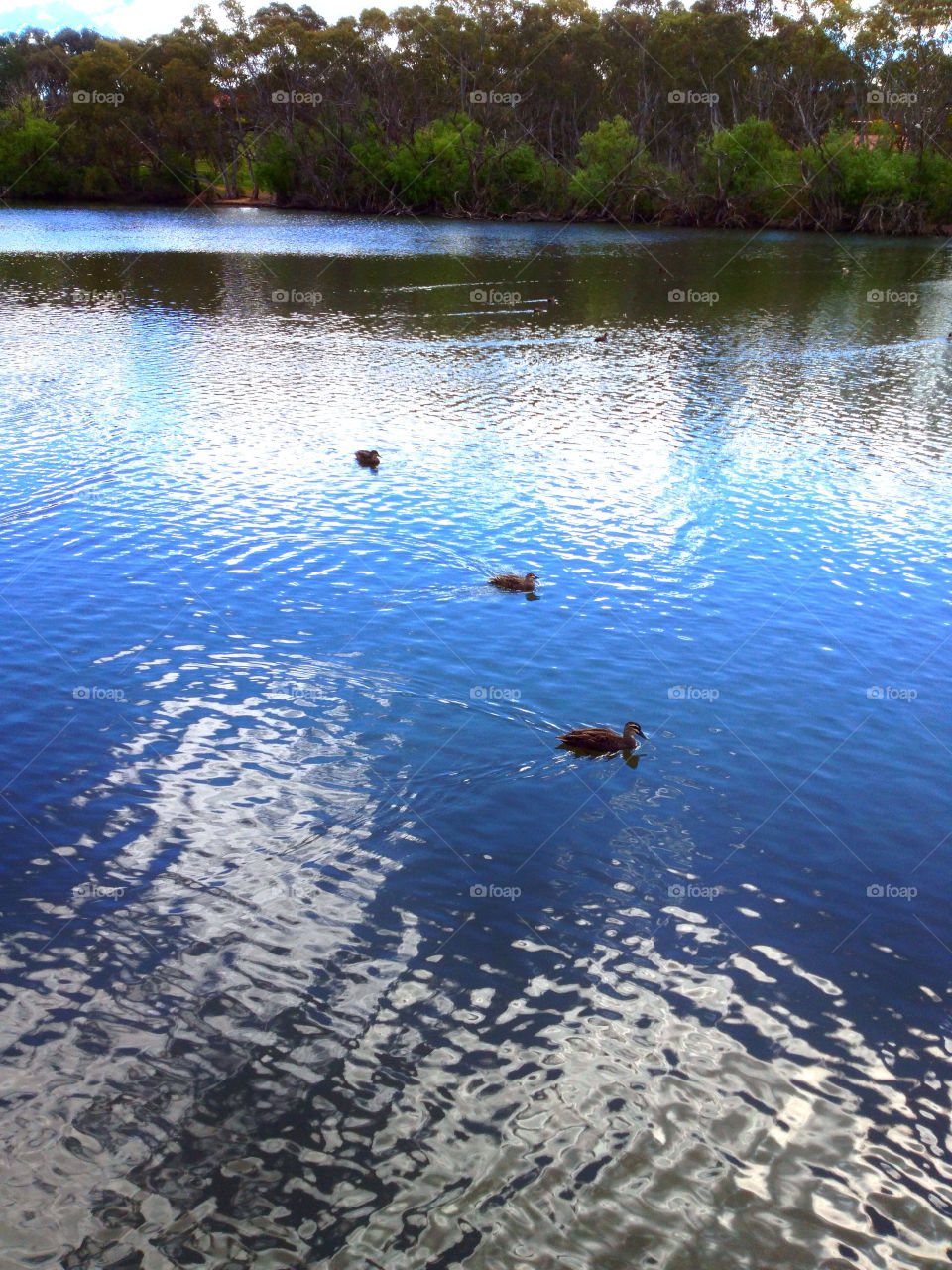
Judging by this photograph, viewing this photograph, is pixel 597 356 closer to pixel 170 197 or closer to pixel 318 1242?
pixel 318 1242

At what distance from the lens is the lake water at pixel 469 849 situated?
7125 mm

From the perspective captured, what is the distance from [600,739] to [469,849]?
2194mm

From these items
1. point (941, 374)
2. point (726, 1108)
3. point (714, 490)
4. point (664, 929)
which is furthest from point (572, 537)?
point (941, 374)

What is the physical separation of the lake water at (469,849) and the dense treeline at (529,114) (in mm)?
74147

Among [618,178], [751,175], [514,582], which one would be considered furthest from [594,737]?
[618,178]

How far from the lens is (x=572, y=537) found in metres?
19.3

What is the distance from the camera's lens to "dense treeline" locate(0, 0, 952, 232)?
90312 millimetres

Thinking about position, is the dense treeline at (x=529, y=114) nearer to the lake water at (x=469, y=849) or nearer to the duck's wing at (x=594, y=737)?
the lake water at (x=469, y=849)

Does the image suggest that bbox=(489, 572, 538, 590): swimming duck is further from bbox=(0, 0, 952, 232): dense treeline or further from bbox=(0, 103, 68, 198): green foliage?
bbox=(0, 103, 68, 198): green foliage

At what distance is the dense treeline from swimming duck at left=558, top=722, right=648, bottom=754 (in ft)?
287

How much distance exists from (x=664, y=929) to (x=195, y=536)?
12049 mm

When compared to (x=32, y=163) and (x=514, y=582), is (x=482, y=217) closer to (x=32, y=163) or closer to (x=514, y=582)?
(x=32, y=163)

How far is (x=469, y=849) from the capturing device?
34.9ft

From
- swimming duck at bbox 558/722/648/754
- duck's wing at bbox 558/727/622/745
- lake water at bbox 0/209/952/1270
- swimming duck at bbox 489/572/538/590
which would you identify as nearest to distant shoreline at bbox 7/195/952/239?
lake water at bbox 0/209/952/1270
